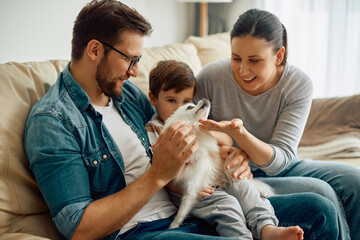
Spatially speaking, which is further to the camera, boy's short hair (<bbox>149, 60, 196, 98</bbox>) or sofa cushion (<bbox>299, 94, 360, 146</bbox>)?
sofa cushion (<bbox>299, 94, 360, 146</bbox>)

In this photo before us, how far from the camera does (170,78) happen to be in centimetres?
175

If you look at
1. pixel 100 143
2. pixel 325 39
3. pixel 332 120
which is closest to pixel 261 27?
pixel 100 143

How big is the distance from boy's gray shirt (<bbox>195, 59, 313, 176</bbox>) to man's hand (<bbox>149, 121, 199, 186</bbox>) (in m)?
0.52

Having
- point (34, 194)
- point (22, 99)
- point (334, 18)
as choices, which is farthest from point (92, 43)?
point (334, 18)

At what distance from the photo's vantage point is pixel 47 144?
116 cm

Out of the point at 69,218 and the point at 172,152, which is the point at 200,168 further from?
the point at 69,218

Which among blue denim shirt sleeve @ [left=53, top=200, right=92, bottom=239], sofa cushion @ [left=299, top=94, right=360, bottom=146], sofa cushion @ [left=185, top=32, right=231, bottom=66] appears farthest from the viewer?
sofa cushion @ [left=185, top=32, right=231, bottom=66]

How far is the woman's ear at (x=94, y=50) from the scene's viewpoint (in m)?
1.34

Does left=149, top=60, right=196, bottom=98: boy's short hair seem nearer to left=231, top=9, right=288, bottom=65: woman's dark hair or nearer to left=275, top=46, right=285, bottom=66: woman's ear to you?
left=231, top=9, right=288, bottom=65: woman's dark hair

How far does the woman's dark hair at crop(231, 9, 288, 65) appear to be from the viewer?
1.61 m

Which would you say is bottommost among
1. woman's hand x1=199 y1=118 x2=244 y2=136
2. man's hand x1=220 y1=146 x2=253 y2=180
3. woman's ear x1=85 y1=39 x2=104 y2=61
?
man's hand x1=220 y1=146 x2=253 y2=180

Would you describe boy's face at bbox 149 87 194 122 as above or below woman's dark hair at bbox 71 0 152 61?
below

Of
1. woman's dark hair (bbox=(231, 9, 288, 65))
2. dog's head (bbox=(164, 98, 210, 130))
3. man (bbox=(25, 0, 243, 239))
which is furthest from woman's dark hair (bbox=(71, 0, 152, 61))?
woman's dark hair (bbox=(231, 9, 288, 65))

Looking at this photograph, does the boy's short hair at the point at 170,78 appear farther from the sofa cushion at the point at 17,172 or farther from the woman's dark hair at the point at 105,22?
the sofa cushion at the point at 17,172
